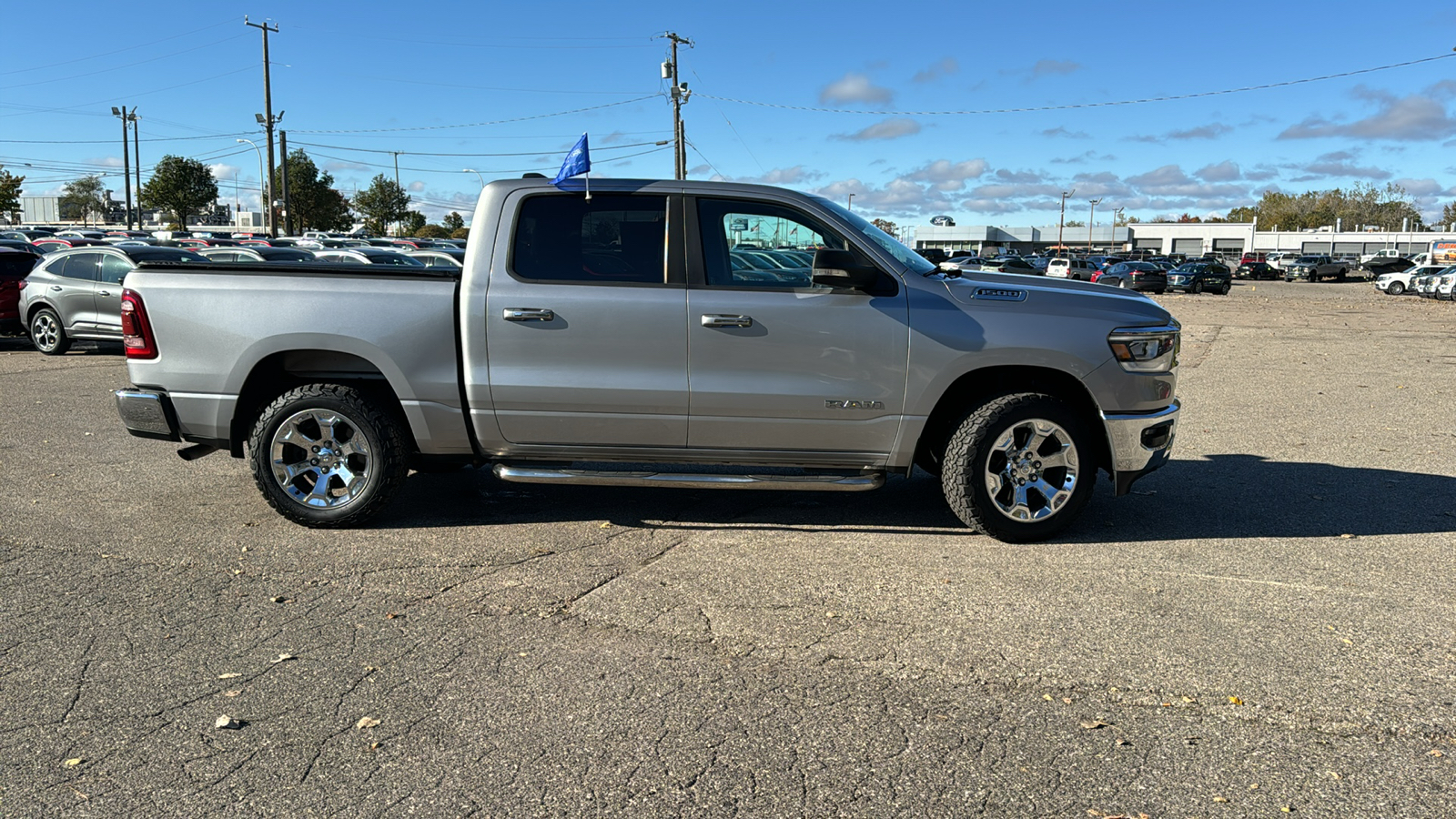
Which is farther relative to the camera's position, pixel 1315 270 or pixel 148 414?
pixel 1315 270

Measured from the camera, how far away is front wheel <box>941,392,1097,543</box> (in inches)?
220

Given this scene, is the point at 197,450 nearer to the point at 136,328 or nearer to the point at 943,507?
the point at 136,328

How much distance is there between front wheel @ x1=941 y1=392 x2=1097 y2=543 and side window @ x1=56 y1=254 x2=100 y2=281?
14.0 metres

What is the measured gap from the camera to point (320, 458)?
5.88m

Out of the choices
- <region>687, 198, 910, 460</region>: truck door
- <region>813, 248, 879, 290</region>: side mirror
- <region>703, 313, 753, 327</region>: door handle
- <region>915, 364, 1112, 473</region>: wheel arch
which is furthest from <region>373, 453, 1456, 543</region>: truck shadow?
<region>813, 248, 879, 290</region>: side mirror

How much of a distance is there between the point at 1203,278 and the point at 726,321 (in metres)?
45.5

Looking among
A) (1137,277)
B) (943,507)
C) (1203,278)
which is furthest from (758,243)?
(1203,278)

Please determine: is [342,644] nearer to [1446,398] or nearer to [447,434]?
[447,434]

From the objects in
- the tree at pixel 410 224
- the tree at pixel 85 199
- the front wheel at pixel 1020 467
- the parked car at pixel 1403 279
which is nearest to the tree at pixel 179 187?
the tree at pixel 410 224

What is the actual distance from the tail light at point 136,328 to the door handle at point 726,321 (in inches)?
122

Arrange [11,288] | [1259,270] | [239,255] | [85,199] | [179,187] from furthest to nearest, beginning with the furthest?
[85,199]
[179,187]
[1259,270]
[239,255]
[11,288]

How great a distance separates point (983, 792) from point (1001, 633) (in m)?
1.32

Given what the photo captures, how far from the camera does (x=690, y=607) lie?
15.3 ft

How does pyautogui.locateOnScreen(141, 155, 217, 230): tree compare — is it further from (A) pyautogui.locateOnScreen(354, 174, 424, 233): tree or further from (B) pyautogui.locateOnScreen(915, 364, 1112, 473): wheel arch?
(B) pyautogui.locateOnScreen(915, 364, 1112, 473): wheel arch
